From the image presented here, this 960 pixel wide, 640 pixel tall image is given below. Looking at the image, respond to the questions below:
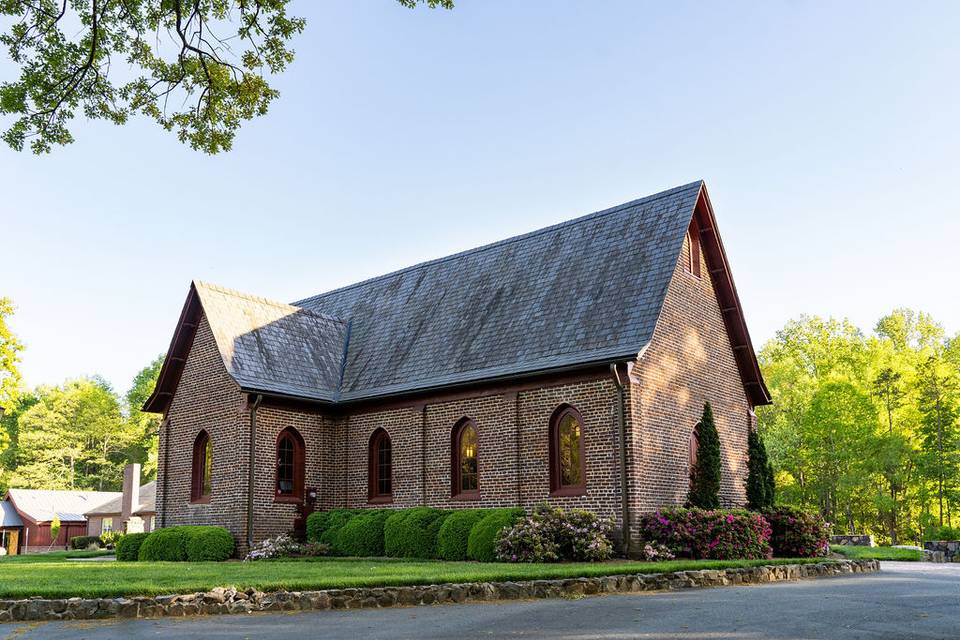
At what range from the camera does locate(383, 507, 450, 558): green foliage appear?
2045 cm

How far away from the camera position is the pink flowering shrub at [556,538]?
1769 centimetres

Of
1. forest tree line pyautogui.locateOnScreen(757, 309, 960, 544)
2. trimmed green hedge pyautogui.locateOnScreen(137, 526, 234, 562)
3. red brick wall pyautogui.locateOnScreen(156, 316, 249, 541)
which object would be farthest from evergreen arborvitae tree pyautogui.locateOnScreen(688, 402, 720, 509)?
forest tree line pyautogui.locateOnScreen(757, 309, 960, 544)

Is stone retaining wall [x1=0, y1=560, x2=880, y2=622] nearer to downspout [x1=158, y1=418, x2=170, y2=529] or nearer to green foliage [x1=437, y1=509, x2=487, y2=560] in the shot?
green foliage [x1=437, y1=509, x2=487, y2=560]

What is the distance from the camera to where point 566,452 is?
67.6 feet

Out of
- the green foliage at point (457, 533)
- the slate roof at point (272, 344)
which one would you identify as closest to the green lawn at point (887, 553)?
the green foliage at point (457, 533)

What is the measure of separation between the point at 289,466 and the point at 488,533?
8.11m

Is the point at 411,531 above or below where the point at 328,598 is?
above

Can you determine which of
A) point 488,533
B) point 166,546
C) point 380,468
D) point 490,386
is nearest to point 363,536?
point 380,468

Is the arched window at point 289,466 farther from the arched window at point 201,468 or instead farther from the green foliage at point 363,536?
the green foliage at point 363,536

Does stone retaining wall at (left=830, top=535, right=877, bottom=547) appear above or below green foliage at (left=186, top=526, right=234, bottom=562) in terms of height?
below

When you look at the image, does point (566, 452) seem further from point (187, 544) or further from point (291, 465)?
point (187, 544)

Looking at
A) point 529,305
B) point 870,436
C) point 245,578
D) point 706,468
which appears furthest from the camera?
point 870,436

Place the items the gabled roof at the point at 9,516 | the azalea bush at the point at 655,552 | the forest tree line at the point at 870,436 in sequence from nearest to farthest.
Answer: the azalea bush at the point at 655,552 → the forest tree line at the point at 870,436 → the gabled roof at the point at 9,516

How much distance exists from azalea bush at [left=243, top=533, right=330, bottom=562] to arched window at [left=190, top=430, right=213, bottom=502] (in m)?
3.36
